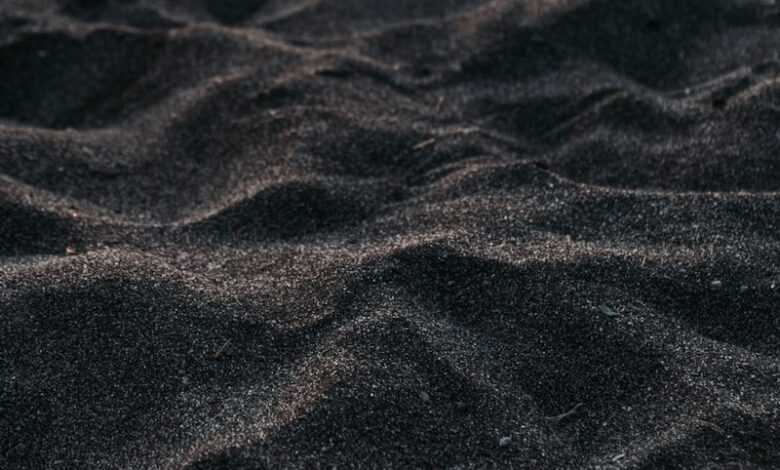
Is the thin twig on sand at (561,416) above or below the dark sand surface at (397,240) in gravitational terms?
below

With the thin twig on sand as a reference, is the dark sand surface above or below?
above

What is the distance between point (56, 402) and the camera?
1714mm

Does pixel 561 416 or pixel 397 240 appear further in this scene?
pixel 397 240

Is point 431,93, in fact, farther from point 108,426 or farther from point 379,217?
point 108,426

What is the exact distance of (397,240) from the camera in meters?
2.08

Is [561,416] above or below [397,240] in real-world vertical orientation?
below

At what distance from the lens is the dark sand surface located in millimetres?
1662

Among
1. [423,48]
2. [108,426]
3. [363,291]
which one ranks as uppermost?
[423,48]

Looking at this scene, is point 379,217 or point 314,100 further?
point 314,100

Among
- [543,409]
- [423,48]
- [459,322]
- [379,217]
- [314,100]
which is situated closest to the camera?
[543,409]

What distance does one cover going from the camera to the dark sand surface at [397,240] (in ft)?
5.45

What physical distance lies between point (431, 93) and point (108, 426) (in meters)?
1.43

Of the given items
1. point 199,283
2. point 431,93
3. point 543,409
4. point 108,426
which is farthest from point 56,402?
point 431,93

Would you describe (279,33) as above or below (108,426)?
above
